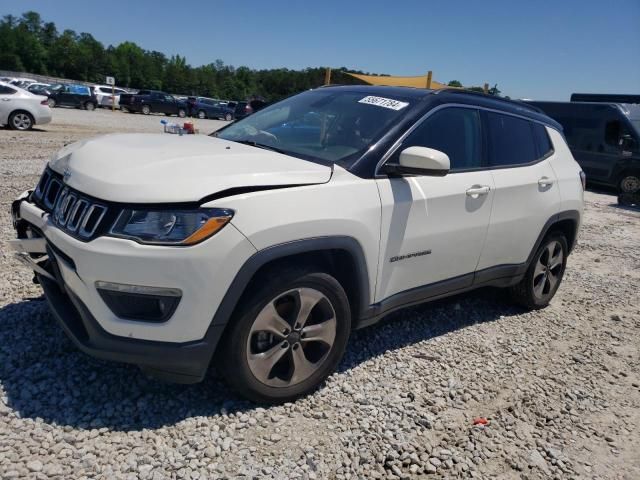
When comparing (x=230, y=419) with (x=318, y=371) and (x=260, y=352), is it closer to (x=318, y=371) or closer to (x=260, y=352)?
(x=260, y=352)

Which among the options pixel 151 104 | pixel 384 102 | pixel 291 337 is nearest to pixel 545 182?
pixel 384 102

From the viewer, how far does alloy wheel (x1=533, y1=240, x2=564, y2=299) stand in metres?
4.55

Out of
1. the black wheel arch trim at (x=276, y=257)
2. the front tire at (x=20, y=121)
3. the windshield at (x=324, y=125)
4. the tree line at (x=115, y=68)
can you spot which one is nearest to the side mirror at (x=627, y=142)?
the windshield at (x=324, y=125)

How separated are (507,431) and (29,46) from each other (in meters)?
94.7

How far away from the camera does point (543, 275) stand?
4.65 meters

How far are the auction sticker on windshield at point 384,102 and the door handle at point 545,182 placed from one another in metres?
1.55

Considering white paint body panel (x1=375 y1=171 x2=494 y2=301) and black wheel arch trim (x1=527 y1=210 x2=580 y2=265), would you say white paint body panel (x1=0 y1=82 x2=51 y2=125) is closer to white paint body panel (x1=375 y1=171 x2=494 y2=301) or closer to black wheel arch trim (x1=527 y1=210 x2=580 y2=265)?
white paint body panel (x1=375 y1=171 x2=494 y2=301)

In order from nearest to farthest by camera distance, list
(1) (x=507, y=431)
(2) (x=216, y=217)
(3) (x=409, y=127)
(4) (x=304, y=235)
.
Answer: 1. (2) (x=216, y=217)
2. (4) (x=304, y=235)
3. (1) (x=507, y=431)
4. (3) (x=409, y=127)

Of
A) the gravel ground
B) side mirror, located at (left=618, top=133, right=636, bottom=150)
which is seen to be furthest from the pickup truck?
the gravel ground

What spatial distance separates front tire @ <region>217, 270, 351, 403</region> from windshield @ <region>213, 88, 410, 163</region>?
80 centimetres

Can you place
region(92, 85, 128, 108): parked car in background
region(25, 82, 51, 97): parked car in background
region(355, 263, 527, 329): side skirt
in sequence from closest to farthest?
region(355, 263, 527, 329): side skirt
region(25, 82, 51, 97): parked car in background
region(92, 85, 128, 108): parked car in background

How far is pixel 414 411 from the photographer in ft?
9.69

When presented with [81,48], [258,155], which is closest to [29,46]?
[81,48]

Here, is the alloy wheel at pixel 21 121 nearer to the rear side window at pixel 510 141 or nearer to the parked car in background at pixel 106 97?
the rear side window at pixel 510 141
